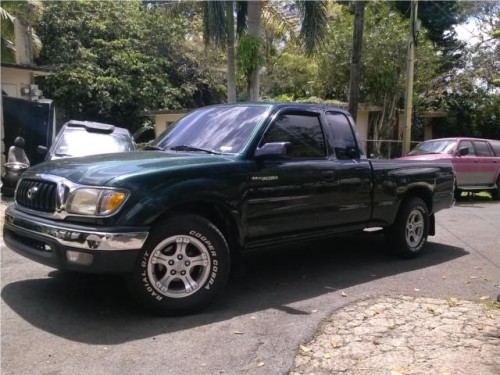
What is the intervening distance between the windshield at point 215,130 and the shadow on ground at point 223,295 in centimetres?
146

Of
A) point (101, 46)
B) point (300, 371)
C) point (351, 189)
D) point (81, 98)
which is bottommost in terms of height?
point (300, 371)

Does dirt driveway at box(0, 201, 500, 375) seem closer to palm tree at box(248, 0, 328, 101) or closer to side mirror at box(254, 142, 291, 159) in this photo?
side mirror at box(254, 142, 291, 159)

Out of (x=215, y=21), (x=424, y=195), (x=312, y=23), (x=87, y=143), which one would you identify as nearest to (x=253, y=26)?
(x=215, y=21)

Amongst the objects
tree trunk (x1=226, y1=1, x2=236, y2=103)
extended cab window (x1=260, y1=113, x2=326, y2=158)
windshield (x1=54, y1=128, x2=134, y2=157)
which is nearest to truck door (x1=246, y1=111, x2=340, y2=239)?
extended cab window (x1=260, y1=113, x2=326, y2=158)

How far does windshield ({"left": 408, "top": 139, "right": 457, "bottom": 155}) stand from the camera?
14172 millimetres

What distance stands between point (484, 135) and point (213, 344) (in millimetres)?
23113

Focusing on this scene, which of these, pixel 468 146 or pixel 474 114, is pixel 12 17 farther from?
pixel 474 114

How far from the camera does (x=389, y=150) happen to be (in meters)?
22.5

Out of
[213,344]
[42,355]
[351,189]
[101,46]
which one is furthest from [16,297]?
[101,46]

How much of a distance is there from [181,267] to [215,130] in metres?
1.66

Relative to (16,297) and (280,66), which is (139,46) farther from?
(16,297)

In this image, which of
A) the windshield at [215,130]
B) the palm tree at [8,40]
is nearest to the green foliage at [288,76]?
the palm tree at [8,40]

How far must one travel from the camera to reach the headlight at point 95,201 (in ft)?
13.5

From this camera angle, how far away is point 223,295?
514 centimetres
